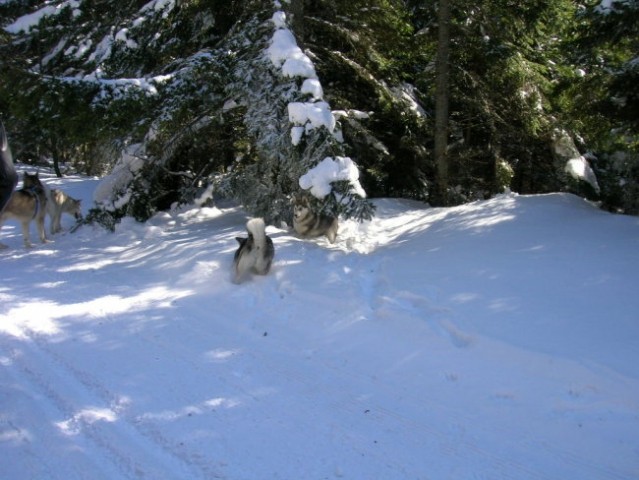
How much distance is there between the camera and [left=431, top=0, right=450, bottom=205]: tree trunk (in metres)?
11.1

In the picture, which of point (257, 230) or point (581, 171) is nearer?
point (257, 230)

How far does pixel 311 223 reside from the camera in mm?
9008

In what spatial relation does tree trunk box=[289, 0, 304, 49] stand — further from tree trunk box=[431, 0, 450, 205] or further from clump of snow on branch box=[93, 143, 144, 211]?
clump of snow on branch box=[93, 143, 144, 211]

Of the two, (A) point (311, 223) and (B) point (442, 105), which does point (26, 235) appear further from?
(B) point (442, 105)

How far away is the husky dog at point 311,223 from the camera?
892 centimetres

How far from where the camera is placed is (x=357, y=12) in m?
11.2

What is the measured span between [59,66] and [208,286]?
7.54 meters

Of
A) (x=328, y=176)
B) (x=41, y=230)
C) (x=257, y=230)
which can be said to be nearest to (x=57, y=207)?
(x=41, y=230)

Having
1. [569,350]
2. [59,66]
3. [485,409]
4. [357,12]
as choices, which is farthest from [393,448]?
[59,66]

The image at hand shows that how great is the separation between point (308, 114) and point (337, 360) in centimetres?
463

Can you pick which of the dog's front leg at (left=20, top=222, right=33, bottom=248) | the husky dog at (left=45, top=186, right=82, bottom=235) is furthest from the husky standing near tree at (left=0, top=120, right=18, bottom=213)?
the husky dog at (left=45, top=186, right=82, bottom=235)

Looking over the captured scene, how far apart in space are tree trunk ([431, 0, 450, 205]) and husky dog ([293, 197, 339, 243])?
4.37m

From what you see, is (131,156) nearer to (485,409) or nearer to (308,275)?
(308,275)

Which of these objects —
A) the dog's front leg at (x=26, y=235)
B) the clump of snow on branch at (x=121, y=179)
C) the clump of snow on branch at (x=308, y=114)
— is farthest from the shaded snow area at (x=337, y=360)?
the clump of snow on branch at (x=121, y=179)
